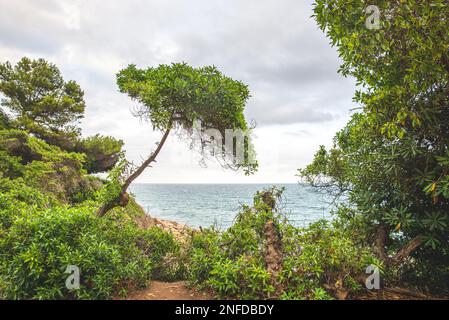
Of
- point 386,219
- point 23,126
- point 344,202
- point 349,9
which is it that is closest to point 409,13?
point 349,9

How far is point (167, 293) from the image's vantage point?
611 centimetres

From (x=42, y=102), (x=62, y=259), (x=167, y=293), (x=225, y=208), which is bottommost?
(x=225, y=208)

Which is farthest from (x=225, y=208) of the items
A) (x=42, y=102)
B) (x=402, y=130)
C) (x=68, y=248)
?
(x=402, y=130)

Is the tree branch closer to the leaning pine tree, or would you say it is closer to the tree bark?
the leaning pine tree

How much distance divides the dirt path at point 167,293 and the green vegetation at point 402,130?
13.1ft

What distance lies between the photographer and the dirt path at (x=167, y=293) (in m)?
5.82

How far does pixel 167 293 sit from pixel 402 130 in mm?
5395

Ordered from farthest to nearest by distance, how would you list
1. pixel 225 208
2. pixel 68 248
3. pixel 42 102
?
1. pixel 225 208
2. pixel 42 102
3. pixel 68 248

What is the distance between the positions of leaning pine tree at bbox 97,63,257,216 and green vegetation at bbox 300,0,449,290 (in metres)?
2.71

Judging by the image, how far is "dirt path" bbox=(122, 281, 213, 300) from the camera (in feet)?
19.1

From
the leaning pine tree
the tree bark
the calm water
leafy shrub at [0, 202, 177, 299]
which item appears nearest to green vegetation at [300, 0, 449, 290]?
the calm water

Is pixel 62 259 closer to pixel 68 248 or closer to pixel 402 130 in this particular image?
pixel 68 248

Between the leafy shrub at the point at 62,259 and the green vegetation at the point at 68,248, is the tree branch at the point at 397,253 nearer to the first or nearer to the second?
the green vegetation at the point at 68,248

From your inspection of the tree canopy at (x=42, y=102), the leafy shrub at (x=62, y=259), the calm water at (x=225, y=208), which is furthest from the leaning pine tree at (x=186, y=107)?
the tree canopy at (x=42, y=102)
